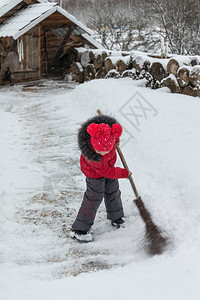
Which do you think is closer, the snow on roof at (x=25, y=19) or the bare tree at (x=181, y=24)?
the snow on roof at (x=25, y=19)

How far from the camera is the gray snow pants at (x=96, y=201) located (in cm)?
312

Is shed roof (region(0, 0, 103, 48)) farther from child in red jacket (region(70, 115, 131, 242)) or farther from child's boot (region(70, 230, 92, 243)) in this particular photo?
child's boot (region(70, 230, 92, 243))

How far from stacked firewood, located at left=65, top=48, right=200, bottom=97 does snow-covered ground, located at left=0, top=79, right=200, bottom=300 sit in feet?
1.26

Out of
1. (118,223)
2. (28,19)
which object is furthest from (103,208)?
(28,19)

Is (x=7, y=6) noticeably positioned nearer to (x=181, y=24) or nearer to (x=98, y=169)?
(x=181, y=24)

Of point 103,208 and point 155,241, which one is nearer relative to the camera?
point 155,241

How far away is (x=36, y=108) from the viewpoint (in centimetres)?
796

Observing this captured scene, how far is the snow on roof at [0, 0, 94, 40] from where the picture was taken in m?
9.85

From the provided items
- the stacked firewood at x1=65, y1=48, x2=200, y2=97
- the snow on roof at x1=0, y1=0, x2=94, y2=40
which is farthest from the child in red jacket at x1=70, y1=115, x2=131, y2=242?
the snow on roof at x1=0, y1=0, x2=94, y2=40

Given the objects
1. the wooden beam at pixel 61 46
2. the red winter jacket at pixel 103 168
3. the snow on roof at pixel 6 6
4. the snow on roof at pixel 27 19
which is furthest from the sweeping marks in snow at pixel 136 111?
the snow on roof at pixel 6 6

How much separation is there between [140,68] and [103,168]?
563cm

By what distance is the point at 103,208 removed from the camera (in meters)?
3.83

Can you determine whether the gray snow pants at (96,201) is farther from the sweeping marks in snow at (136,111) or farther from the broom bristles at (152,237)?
the sweeping marks in snow at (136,111)

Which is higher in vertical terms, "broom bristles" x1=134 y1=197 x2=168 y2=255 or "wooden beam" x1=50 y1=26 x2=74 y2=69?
"wooden beam" x1=50 y1=26 x2=74 y2=69
